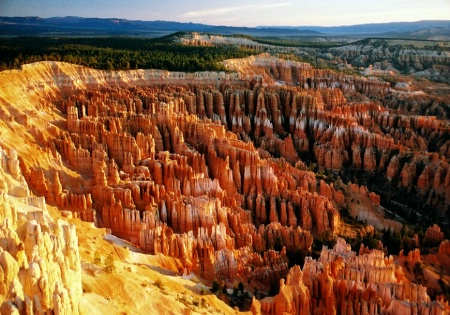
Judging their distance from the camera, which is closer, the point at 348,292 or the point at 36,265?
the point at 36,265

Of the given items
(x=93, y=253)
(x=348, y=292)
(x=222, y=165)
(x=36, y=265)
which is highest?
(x=36, y=265)

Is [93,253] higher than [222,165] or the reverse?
higher

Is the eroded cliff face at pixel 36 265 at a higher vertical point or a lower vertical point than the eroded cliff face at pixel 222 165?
higher

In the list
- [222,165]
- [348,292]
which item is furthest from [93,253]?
[222,165]

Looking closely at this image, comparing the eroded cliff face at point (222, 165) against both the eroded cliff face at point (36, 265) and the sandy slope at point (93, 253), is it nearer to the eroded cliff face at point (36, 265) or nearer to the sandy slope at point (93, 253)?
the sandy slope at point (93, 253)

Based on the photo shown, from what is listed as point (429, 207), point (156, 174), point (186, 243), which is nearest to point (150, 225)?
point (186, 243)

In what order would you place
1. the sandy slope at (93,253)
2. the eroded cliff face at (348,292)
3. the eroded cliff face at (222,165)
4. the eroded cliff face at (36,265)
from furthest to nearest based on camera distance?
the eroded cliff face at (222,165), the eroded cliff face at (348,292), the sandy slope at (93,253), the eroded cliff face at (36,265)

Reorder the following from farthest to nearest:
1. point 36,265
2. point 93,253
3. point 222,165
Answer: point 222,165, point 93,253, point 36,265

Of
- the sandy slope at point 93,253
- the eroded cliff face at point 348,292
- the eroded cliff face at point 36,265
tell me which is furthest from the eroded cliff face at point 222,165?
the eroded cliff face at point 36,265

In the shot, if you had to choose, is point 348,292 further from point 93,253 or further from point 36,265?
point 36,265

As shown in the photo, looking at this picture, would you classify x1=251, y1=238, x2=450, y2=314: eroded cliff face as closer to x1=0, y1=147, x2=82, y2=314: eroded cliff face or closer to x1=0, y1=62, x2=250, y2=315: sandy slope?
x1=0, y1=62, x2=250, y2=315: sandy slope
